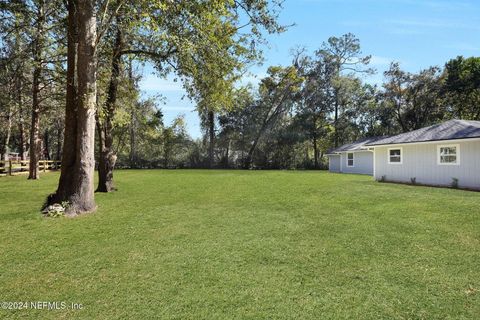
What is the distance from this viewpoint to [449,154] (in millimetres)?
13625

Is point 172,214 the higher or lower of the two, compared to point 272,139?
lower

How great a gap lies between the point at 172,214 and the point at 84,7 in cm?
536

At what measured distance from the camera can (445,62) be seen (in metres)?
31.0

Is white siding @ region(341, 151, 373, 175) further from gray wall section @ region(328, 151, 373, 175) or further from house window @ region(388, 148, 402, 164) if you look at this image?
house window @ region(388, 148, 402, 164)

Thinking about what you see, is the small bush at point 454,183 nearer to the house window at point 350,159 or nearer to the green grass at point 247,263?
the green grass at point 247,263

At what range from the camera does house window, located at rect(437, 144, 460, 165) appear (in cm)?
1327

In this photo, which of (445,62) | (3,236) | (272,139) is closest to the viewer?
(3,236)

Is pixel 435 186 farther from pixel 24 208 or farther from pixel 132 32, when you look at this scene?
pixel 24 208

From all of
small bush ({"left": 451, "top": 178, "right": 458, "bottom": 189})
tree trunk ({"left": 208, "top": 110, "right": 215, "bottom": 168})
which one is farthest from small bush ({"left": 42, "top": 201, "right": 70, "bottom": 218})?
tree trunk ({"left": 208, "top": 110, "right": 215, "bottom": 168})

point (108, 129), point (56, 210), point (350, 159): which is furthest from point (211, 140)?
point (56, 210)

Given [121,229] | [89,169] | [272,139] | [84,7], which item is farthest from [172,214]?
[272,139]

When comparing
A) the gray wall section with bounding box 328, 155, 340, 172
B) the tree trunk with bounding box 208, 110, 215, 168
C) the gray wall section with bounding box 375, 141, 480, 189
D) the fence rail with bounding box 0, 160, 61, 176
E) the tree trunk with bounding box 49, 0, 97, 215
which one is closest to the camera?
the tree trunk with bounding box 49, 0, 97, 215

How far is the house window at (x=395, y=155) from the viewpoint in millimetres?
16312

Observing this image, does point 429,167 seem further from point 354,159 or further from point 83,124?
point 83,124
